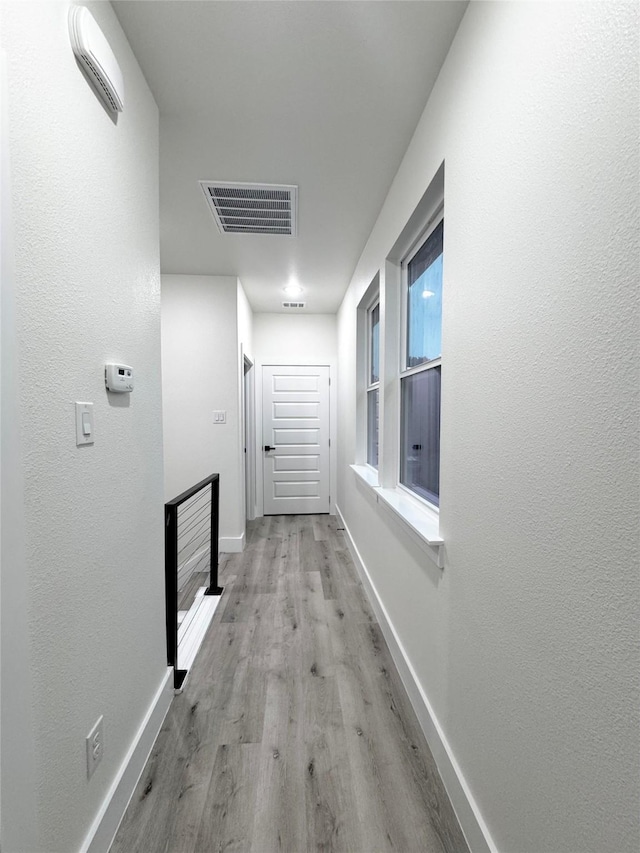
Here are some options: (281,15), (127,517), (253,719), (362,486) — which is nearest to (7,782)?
(127,517)

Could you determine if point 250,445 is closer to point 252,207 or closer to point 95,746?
point 252,207

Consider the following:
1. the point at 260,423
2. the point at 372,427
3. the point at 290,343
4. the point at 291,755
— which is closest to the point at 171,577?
the point at 291,755

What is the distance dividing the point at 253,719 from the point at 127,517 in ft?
3.45

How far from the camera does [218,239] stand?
2.68m

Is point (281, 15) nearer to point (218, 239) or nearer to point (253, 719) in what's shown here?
point (218, 239)

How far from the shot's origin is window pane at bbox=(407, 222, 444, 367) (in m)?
1.72

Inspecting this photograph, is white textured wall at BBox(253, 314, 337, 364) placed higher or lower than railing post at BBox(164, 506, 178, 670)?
higher

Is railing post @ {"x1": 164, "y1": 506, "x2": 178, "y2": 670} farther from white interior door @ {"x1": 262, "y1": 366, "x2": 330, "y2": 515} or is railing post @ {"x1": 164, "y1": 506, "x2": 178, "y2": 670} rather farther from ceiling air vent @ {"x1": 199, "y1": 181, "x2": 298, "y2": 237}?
white interior door @ {"x1": 262, "y1": 366, "x2": 330, "y2": 515}

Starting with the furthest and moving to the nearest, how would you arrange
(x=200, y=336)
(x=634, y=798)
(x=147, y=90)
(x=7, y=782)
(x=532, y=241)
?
(x=200, y=336) → (x=147, y=90) → (x=532, y=241) → (x=7, y=782) → (x=634, y=798)

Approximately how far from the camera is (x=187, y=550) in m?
3.46

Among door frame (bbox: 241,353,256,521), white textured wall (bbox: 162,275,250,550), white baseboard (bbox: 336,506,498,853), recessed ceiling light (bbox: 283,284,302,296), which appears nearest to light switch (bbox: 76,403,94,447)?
white baseboard (bbox: 336,506,498,853)

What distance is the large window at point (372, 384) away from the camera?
3.09 m

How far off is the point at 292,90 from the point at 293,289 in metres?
2.33

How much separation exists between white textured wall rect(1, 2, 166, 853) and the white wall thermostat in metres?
0.03
